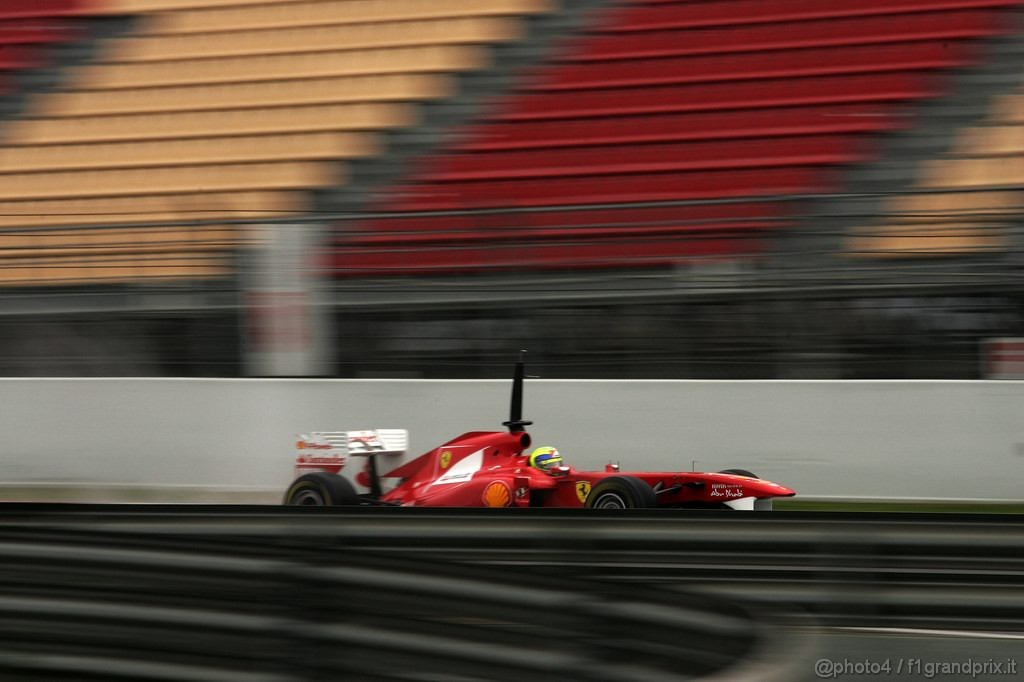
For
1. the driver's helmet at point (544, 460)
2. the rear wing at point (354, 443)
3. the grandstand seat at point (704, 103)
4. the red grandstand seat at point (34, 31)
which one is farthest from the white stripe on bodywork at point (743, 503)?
the red grandstand seat at point (34, 31)

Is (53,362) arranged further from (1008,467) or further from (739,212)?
(1008,467)

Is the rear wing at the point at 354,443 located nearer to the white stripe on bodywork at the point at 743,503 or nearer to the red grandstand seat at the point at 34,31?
the white stripe on bodywork at the point at 743,503

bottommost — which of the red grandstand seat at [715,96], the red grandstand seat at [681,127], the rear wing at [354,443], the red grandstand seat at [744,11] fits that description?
the rear wing at [354,443]

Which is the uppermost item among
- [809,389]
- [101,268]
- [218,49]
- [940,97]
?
[218,49]

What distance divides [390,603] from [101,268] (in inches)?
254

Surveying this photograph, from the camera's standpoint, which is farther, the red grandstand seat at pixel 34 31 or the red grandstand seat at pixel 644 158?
the red grandstand seat at pixel 34 31

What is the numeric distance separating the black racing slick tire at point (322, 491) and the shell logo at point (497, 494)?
0.92 meters

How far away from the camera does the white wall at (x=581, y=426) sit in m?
7.78

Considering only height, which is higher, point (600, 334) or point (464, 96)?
point (464, 96)

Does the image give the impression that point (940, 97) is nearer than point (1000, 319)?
No

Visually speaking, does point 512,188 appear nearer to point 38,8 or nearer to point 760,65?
point 760,65

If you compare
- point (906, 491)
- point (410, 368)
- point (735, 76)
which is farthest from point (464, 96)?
point (906, 491)

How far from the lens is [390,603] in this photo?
3572 mm

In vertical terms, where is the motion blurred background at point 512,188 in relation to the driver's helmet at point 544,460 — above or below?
above
